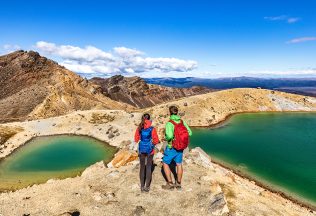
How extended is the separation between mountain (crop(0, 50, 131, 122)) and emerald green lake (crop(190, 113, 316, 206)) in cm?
5117

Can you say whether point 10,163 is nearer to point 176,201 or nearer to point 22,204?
point 22,204

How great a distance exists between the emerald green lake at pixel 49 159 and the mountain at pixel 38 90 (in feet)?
120

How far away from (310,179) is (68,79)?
103 m

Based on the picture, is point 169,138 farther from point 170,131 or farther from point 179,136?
point 179,136

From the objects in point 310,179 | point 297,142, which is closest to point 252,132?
point 297,142

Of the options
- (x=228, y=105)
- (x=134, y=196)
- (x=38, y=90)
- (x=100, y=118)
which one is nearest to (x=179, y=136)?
(x=134, y=196)

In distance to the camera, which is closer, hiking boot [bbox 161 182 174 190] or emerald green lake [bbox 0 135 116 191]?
hiking boot [bbox 161 182 174 190]

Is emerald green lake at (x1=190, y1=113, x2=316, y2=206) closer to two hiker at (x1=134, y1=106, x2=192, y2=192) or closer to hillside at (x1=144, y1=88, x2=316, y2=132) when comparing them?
hillside at (x1=144, y1=88, x2=316, y2=132)

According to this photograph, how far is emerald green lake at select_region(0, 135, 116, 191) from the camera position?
34062 mm

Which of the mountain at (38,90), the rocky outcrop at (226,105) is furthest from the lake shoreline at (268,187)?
the mountain at (38,90)

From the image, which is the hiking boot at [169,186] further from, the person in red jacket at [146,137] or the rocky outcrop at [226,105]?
the rocky outcrop at [226,105]

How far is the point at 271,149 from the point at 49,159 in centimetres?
3211

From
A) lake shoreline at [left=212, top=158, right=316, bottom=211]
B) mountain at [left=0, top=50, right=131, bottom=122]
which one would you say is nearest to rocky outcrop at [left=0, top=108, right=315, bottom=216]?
lake shoreline at [left=212, top=158, right=316, bottom=211]

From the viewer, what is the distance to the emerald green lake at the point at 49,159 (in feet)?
112
